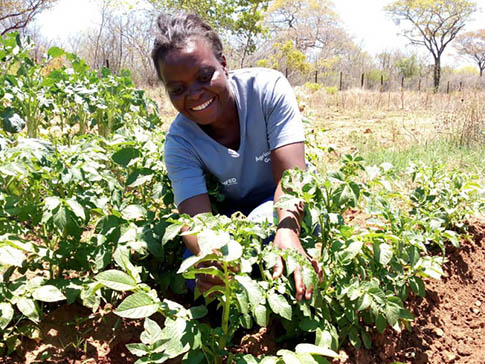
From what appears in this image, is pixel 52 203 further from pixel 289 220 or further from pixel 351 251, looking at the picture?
pixel 351 251

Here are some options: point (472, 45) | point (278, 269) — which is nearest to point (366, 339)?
point (278, 269)

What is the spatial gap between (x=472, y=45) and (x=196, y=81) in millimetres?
38500

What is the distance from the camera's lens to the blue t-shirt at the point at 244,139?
1648 millimetres

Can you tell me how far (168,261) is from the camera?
1.79 metres

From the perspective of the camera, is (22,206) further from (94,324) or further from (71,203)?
(94,324)

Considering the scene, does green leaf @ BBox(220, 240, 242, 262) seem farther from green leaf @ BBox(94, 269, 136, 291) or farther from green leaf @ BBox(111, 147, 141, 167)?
green leaf @ BBox(111, 147, 141, 167)

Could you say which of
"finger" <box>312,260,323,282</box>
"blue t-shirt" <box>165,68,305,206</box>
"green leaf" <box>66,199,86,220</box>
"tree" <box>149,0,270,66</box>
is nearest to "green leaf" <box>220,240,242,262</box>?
"finger" <box>312,260,323,282</box>

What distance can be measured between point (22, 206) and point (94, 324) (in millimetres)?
479

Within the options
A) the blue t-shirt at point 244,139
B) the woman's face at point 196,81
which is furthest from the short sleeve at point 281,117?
the woman's face at point 196,81

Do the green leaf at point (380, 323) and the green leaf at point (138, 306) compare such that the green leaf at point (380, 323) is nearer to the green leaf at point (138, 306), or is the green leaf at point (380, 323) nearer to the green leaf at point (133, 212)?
the green leaf at point (138, 306)

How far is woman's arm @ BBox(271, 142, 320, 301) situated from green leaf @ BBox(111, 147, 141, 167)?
20.9 inches

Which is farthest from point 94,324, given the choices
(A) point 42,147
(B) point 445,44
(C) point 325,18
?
(C) point 325,18

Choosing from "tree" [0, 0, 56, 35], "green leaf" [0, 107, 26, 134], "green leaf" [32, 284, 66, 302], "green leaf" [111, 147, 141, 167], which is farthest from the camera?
"tree" [0, 0, 56, 35]

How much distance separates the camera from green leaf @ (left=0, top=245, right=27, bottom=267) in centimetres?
118
